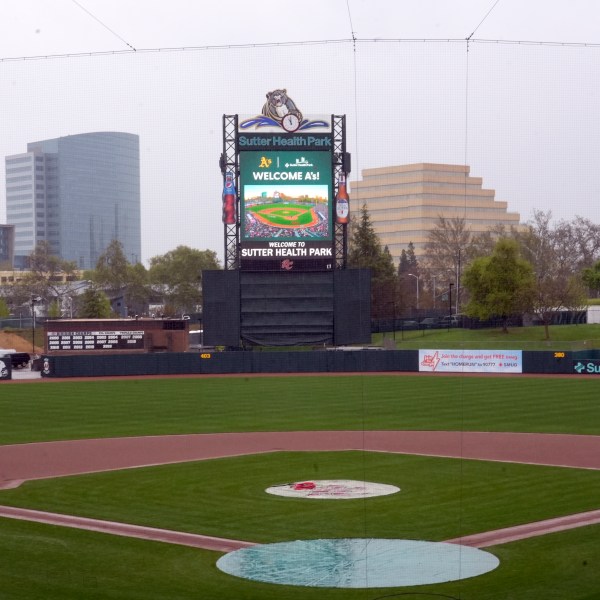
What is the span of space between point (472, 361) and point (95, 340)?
2169 centimetres

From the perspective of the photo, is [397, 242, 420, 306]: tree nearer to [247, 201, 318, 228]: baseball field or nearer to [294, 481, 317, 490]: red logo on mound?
[247, 201, 318, 228]: baseball field

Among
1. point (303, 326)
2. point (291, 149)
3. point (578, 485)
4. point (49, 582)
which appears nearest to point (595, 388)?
point (303, 326)

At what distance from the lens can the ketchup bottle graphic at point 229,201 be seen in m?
46.2

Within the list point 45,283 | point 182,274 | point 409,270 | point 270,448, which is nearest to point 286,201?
point 270,448

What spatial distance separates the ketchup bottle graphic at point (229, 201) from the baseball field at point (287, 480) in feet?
40.4

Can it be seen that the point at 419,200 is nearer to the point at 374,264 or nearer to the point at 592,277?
the point at 374,264

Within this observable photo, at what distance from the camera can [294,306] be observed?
46406 millimetres

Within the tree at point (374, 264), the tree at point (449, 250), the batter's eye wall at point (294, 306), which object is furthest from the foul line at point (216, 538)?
the tree at point (449, 250)

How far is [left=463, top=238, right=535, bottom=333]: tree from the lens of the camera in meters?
66.6

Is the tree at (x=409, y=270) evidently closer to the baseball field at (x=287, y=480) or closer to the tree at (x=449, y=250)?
the tree at (x=449, y=250)

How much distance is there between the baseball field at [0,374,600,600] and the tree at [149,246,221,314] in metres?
58.1

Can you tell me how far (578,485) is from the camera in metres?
17.0

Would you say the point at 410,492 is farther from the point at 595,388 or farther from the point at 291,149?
the point at 291,149

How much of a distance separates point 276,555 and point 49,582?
2.89 metres
